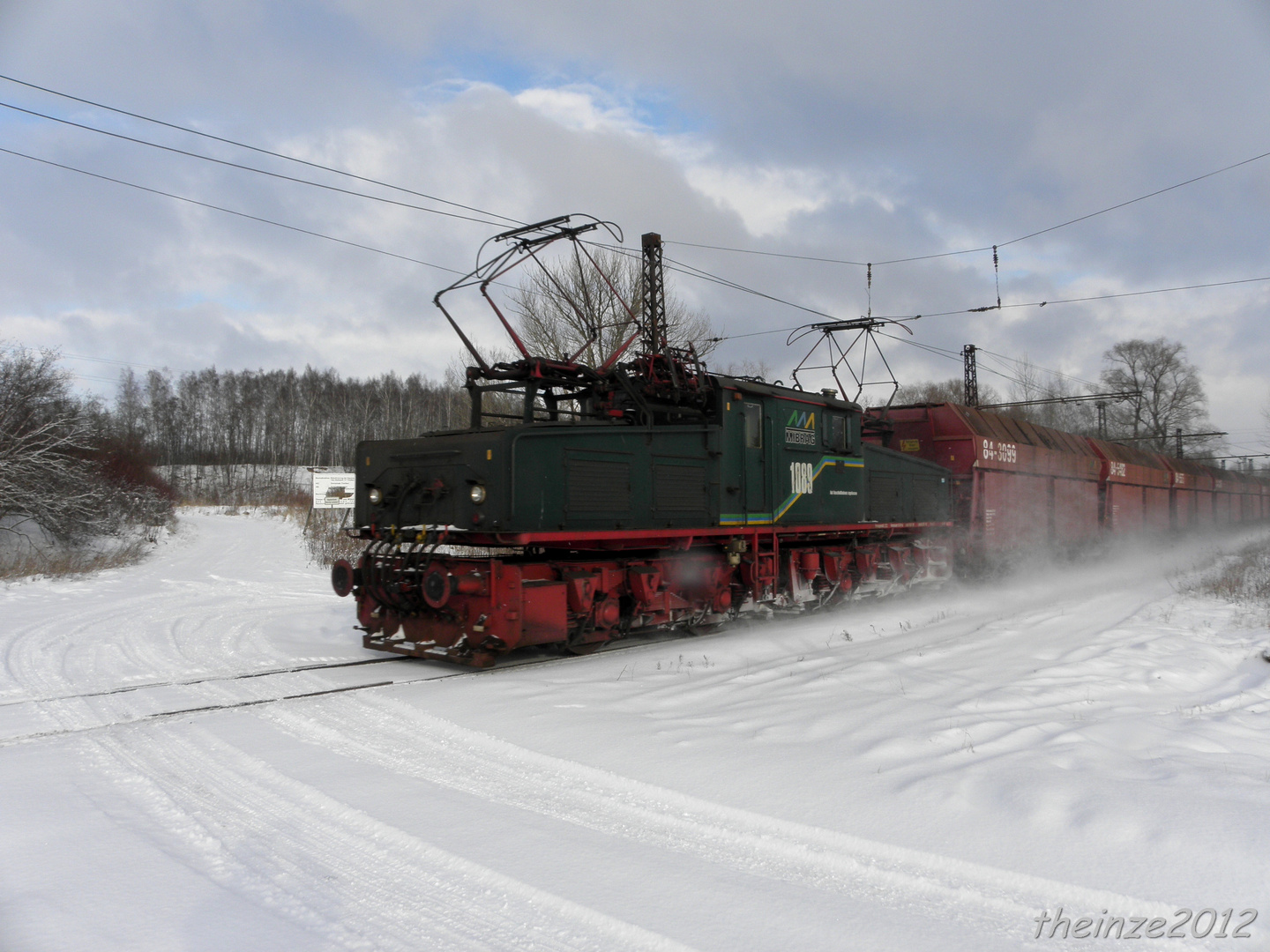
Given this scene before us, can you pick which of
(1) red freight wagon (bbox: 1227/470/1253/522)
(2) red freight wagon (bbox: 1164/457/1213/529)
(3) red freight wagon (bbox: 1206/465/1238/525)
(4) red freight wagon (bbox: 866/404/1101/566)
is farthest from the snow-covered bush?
(1) red freight wagon (bbox: 1227/470/1253/522)

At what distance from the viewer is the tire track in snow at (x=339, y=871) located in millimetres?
2971

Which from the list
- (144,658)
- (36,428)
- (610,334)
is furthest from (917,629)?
(36,428)

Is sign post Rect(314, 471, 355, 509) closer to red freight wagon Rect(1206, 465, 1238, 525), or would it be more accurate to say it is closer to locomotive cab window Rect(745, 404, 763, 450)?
locomotive cab window Rect(745, 404, 763, 450)

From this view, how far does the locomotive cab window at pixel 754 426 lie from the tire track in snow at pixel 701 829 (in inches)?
205

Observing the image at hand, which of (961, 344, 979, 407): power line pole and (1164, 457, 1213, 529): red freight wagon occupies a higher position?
(961, 344, 979, 407): power line pole

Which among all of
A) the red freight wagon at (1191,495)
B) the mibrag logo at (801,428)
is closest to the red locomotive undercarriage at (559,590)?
the mibrag logo at (801,428)

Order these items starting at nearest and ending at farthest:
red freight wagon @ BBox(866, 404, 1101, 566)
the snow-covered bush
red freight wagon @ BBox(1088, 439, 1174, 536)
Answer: red freight wagon @ BBox(866, 404, 1101, 566) < the snow-covered bush < red freight wagon @ BBox(1088, 439, 1174, 536)

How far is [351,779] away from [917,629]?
25.0 ft

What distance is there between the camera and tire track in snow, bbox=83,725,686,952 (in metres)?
2.97

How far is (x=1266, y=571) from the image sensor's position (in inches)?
571

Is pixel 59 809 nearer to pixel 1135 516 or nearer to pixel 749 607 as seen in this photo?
pixel 749 607

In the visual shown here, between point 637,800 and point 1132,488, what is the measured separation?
67.6 feet

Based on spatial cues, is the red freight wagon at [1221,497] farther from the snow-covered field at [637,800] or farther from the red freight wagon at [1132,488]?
the snow-covered field at [637,800]

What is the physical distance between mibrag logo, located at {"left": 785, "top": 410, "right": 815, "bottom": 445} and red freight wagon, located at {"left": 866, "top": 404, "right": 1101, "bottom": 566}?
371cm
